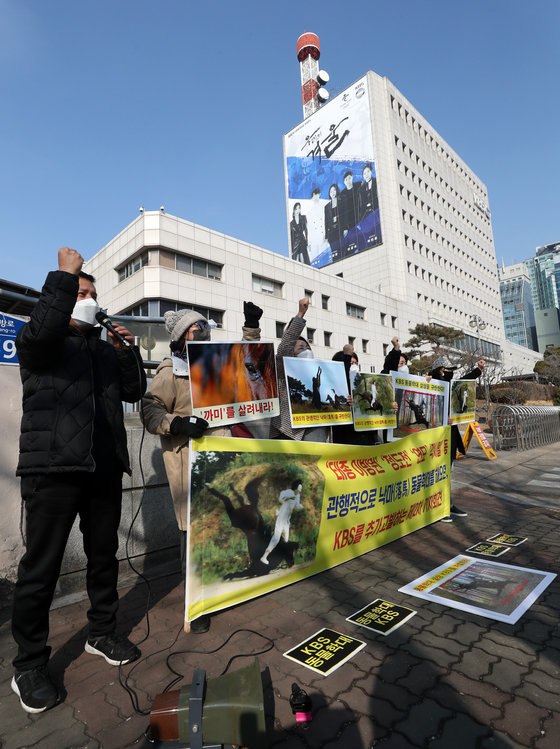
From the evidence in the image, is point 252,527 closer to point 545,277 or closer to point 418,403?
point 418,403

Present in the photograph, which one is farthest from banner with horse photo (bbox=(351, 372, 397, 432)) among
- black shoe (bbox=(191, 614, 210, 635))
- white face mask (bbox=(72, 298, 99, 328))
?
white face mask (bbox=(72, 298, 99, 328))

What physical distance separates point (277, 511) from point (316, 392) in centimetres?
148

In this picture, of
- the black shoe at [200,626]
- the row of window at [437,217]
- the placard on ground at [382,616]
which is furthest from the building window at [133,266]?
the row of window at [437,217]

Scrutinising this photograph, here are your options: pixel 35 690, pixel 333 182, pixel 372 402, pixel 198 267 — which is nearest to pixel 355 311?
pixel 198 267

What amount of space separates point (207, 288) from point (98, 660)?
2854 centimetres

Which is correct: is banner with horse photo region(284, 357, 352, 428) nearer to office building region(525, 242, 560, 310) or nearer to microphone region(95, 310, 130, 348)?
microphone region(95, 310, 130, 348)

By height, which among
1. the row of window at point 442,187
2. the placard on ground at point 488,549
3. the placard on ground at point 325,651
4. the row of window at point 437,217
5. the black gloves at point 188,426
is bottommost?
the placard on ground at point 488,549

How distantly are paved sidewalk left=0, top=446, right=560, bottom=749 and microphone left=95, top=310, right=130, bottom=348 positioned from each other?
6.24 ft

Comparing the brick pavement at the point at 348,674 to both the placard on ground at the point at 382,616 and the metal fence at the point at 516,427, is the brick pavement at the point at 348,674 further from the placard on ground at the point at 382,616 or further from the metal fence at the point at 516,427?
the metal fence at the point at 516,427

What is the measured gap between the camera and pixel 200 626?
263 centimetres

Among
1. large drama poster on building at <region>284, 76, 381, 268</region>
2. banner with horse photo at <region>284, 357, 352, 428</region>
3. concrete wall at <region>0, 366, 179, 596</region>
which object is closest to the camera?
concrete wall at <region>0, 366, 179, 596</region>

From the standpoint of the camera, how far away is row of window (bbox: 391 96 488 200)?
54.2 m

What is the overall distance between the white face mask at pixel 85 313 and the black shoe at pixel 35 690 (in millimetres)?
1828

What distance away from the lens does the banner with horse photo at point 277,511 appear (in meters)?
2.76
